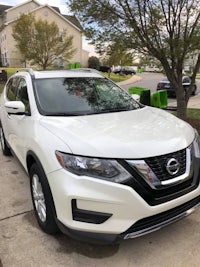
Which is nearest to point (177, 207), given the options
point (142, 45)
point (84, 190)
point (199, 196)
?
point (199, 196)

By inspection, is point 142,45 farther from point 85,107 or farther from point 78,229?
point 78,229

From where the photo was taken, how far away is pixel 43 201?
120 inches

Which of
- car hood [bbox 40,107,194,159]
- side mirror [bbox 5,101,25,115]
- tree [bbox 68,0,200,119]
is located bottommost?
car hood [bbox 40,107,194,159]

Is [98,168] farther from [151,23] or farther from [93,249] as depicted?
[151,23]

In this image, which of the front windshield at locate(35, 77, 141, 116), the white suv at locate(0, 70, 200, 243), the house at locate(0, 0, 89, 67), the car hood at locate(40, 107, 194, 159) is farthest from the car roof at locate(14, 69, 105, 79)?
the house at locate(0, 0, 89, 67)

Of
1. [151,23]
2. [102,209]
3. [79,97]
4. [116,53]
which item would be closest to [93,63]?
[116,53]

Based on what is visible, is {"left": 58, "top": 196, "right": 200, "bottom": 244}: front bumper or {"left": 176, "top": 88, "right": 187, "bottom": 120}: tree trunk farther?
{"left": 176, "top": 88, "right": 187, "bottom": 120}: tree trunk

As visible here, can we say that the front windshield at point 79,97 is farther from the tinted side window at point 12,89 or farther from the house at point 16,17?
the house at point 16,17

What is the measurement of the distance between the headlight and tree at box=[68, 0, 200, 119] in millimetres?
4359

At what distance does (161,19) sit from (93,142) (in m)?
4.45

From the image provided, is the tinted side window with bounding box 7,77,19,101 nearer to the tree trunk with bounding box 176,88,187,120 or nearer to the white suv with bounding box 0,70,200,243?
the white suv with bounding box 0,70,200,243

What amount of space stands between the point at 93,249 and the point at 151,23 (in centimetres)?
483

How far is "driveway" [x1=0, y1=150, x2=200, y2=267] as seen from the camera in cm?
274

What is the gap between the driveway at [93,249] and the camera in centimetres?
274
